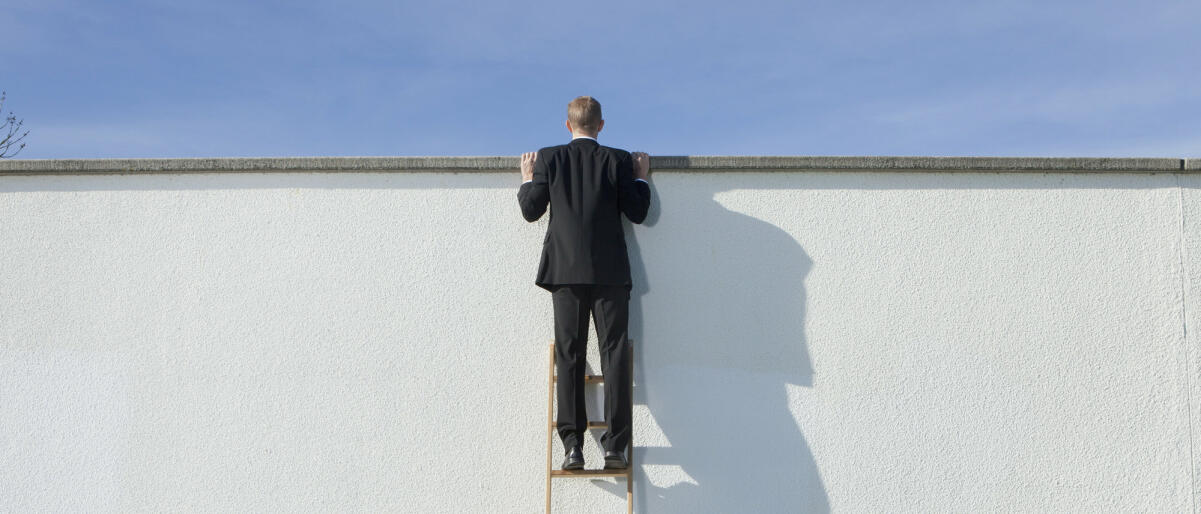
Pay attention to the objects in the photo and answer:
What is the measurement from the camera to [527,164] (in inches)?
142

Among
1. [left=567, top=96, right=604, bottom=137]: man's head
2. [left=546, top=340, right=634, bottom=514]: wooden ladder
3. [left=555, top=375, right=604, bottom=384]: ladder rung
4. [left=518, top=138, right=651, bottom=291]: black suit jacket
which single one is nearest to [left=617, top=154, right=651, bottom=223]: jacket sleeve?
[left=518, top=138, right=651, bottom=291]: black suit jacket

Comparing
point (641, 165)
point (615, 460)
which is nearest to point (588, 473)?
point (615, 460)

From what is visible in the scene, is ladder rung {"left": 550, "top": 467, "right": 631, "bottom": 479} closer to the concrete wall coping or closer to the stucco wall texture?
the stucco wall texture

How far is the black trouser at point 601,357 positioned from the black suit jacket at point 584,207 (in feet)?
0.33

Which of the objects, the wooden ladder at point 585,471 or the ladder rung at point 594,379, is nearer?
the wooden ladder at point 585,471

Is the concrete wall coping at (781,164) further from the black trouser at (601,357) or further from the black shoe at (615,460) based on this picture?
the black shoe at (615,460)

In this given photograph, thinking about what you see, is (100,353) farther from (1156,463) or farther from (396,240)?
(1156,463)

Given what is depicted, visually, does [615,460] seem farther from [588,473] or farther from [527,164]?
[527,164]

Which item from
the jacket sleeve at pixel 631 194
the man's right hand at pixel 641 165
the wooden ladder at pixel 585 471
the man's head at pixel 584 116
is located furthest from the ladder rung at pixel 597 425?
the man's head at pixel 584 116

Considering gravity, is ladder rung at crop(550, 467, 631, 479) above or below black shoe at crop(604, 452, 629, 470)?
below

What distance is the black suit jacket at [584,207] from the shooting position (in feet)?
→ 11.2

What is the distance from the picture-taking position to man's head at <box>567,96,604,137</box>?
3561 millimetres

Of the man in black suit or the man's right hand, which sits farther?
the man's right hand

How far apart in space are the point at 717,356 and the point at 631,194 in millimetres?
868
